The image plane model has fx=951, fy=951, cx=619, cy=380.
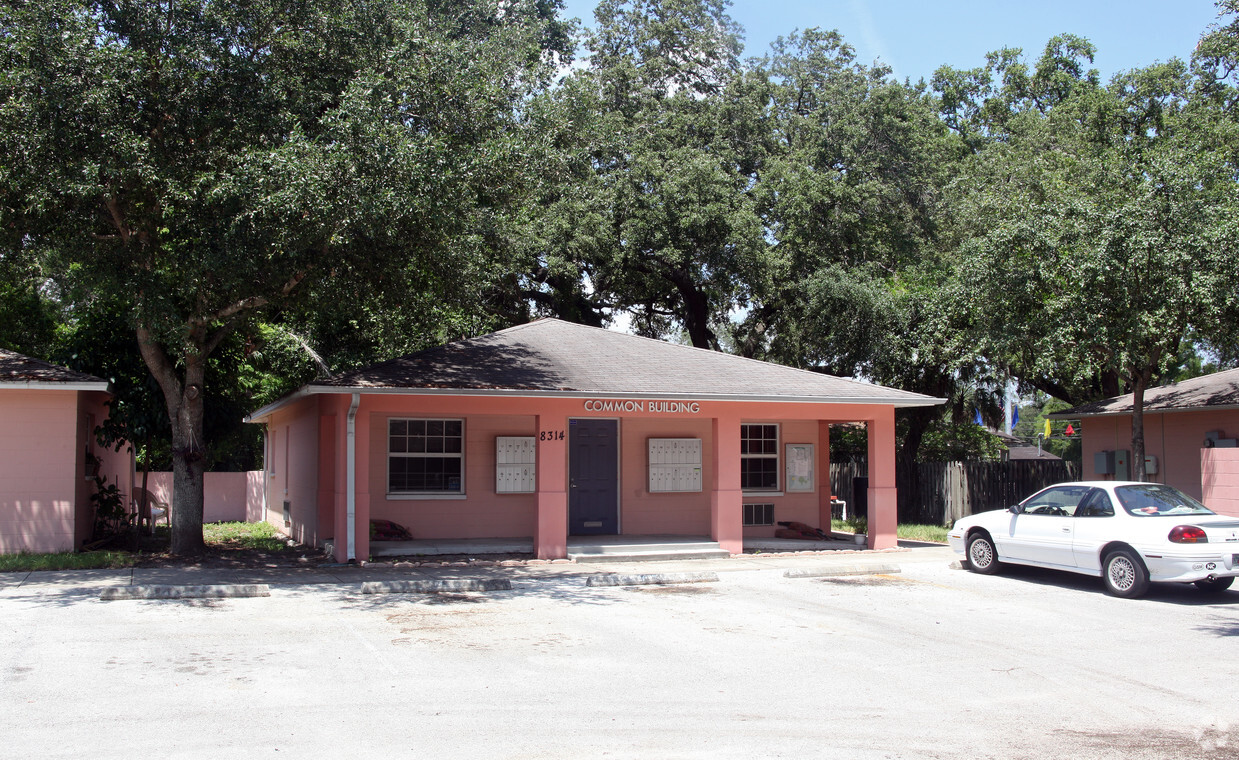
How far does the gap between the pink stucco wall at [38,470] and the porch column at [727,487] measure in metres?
10.7

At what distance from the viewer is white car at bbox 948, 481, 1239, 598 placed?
11.6 m

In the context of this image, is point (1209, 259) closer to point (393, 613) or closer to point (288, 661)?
point (393, 613)

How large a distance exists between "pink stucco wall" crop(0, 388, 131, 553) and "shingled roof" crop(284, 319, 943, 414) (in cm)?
414

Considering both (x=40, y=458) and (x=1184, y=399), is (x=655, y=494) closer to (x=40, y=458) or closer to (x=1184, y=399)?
(x=40, y=458)

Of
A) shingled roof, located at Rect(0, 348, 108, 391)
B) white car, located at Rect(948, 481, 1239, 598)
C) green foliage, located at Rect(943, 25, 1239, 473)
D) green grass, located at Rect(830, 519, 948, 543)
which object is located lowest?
green grass, located at Rect(830, 519, 948, 543)

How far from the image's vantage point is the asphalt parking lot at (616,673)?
6.18m

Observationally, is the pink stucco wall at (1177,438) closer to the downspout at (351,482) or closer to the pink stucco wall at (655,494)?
the pink stucco wall at (655,494)

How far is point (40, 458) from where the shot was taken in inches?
596

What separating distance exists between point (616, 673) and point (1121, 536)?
7726 mm

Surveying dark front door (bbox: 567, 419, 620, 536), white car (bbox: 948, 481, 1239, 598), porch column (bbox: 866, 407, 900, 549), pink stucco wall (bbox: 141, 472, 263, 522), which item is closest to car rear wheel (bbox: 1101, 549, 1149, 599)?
white car (bbox: 948, 481, 1239, 598)

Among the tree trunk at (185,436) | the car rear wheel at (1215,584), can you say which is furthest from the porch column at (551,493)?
the car rear wheel at (1215,584)

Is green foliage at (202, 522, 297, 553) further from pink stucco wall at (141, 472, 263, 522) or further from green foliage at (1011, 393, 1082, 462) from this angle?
green foliage at (1011, 393, 1082, 462)

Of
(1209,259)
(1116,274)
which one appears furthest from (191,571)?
(1209,259)

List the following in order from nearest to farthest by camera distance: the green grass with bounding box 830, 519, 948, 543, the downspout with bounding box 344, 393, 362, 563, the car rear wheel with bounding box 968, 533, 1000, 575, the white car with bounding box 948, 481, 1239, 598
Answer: the white car with bounding box 948, 481, 1239, 598 → the car rear wheel with bounding box 968, 533, 1000, 575 → the downspout with bounding box 344, 393, 362, 563 → the green grass with bounding box 830, 519, 948, 543
